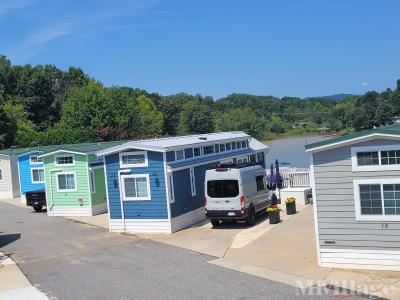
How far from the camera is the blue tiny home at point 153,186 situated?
66.4 ft

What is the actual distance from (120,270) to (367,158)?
7.36 m

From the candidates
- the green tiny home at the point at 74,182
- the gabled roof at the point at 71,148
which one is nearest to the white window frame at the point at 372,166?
the green tiny home at the point at 74,182

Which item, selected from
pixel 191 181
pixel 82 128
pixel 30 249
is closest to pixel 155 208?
pixel 191 181

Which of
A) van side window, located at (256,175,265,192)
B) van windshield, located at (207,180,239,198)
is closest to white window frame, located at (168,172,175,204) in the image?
van windshield, located at (207,180,239,198)

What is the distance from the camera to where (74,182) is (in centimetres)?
2683

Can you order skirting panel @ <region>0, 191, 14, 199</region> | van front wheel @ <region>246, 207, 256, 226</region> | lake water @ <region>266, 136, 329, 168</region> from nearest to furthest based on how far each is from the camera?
1. van front wheel @ <region>246, 207, 256, 226</region>
2. skirting panel @ <region>0, 191, 14, 199</region>
3. lake water @ <region>266, 136, 329, 168</region>

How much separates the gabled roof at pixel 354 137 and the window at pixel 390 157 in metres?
0.43

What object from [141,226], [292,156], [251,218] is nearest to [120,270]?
[141,226]

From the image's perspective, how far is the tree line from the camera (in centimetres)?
4769

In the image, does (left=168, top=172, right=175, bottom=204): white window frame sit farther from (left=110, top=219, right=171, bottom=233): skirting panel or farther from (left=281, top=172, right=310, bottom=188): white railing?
(left=281, top=172, right=310, bottom=188): white railing

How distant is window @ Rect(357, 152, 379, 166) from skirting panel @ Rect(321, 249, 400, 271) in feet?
7.15

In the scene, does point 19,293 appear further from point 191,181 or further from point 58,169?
point 58,169

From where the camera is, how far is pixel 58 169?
27016mm

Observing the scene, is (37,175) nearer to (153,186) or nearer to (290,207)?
(153,186)
